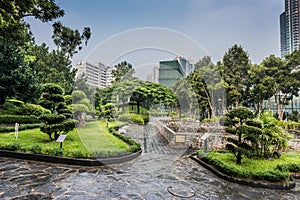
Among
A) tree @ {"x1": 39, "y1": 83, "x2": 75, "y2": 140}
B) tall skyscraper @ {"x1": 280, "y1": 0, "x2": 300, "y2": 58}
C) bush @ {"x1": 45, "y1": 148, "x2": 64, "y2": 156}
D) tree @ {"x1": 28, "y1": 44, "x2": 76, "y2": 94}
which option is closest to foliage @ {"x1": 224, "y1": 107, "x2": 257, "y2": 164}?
bush @ {"x1": 45, "y1": 148, "x2": 64, "y2": 156}

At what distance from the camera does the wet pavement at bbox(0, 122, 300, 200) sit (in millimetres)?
4035

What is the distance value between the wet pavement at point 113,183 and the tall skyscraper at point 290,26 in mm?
24732

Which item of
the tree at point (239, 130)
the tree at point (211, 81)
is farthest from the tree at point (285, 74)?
the tree at point (239, 130)

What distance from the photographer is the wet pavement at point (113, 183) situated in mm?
4035

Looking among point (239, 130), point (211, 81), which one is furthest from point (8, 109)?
point (211, 81)

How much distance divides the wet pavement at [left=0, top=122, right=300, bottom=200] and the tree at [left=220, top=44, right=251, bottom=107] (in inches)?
774

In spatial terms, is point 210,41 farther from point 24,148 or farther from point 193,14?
point 24,148

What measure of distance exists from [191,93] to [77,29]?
634 inches

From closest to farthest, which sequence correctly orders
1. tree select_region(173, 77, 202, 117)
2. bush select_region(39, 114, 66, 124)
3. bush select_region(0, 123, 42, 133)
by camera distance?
bush select_region(39, 114, 66, 124), bush select_region(0, 123, 42, 133), tree select_region(173, 77, 202, 117)

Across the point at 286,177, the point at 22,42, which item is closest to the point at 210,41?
the point at 286,177

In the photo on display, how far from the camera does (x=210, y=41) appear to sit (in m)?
11.1

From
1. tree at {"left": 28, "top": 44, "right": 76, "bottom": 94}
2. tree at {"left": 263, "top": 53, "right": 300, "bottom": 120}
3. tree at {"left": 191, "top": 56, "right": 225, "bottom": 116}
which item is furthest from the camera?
tree at {"left": 191, "top": 56, "right": 225, "bottom": 116}

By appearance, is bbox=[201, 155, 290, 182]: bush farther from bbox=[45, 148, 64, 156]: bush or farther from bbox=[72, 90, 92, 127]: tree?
bbox=[72, 90, 92, 127]: tree

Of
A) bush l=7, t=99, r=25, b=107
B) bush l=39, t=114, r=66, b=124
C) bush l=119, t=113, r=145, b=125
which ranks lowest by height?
bush l=119, t=113, r=145, b=125
